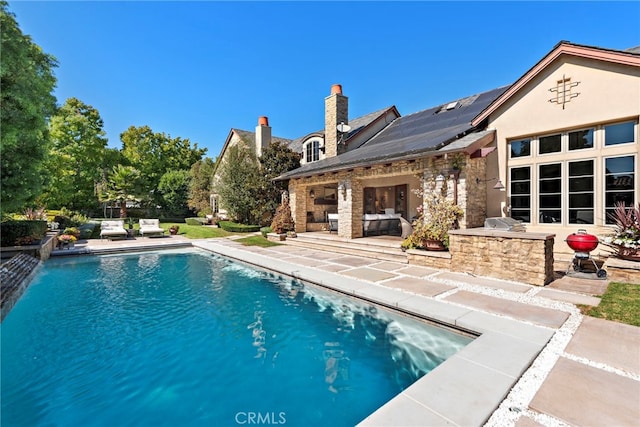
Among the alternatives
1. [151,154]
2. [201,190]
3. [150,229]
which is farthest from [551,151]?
[151,154]

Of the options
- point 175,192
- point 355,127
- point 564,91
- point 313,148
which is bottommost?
point 175,192

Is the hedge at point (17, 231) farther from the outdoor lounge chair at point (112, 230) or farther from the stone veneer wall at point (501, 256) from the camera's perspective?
the stone veneer wall at point (501, 256)

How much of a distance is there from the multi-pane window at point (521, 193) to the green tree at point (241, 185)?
15110 mm

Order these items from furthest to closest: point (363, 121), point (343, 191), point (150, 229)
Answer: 1. point (363, 121)
2. point (150, 229)
3. point (343, 191)

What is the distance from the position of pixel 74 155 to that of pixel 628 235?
35729mm

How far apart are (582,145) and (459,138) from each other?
3.43 m

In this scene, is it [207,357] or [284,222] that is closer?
[207,357]

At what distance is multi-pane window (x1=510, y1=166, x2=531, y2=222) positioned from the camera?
9281 millimetres

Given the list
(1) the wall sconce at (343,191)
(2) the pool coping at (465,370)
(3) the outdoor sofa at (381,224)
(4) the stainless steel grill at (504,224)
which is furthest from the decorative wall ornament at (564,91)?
(1) the wall sconce at (343,191)

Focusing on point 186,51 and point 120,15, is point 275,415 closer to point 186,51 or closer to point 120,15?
point 120,15

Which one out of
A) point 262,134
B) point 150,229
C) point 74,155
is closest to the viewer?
point 150,229

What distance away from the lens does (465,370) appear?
3289 mm

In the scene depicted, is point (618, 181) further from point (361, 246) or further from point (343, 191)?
point (343, 191)

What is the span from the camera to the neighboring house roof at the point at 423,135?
9727mm
